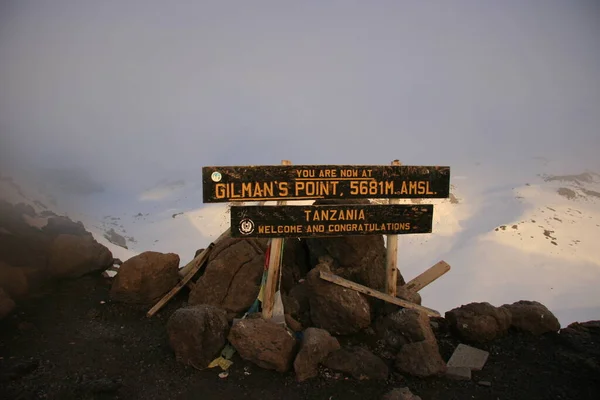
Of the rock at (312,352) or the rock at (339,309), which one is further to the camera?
the rock at (339,309)

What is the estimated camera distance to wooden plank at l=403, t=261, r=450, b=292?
968 centimetres

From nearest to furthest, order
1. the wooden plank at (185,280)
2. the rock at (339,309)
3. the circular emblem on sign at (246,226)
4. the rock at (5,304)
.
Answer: the circular emblem on sign at (246,226), the rock at (5,304), the rock at (339,309), the wooden plank at (185,280)

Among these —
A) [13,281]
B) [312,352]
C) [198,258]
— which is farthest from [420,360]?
[13,281]

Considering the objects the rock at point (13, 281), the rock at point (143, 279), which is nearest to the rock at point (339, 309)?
the rock at point (143, 279)

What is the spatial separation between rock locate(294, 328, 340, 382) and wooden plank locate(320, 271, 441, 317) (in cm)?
120

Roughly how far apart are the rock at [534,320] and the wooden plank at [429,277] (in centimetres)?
172

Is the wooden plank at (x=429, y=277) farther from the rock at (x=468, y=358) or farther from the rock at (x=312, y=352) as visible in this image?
the rock at (x=312, y=352)

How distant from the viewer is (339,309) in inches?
320

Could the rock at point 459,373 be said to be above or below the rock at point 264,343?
below

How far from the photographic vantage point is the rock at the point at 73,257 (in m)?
9.82

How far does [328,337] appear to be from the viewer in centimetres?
731

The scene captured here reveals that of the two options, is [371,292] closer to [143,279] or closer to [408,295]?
[408,295]

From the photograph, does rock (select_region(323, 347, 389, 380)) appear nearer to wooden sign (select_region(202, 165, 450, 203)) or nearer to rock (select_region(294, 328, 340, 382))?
rock (select_region(294, 328, 340, 382))

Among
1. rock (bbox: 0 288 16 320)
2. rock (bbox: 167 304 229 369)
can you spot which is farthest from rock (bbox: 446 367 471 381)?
rock (bbox: 0 288 16 320)
